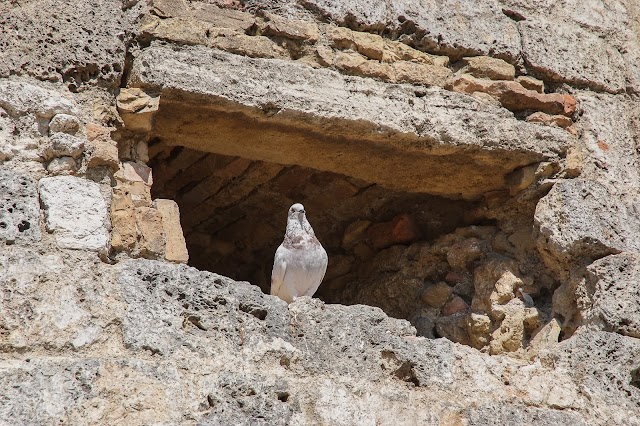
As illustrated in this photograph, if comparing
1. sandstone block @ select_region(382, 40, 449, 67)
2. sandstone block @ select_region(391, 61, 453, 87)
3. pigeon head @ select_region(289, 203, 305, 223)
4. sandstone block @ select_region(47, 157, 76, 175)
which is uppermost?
sandstone block @ select_region(382, 40, 449, 67)

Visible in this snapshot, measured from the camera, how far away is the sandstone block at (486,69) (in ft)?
11.8

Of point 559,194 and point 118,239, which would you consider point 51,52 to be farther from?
point 559,194

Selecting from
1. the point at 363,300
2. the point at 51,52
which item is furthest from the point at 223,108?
the point at 363,300

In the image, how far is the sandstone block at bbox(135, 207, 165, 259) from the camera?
2.88m

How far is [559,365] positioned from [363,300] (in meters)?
1.06

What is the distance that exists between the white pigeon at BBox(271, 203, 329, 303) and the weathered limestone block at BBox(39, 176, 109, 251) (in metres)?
0.82

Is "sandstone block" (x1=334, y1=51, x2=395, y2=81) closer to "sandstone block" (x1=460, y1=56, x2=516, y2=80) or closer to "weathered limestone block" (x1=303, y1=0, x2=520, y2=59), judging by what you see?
"weathered limestone block" (x1=303, y1=0, x2=520, y2=59)

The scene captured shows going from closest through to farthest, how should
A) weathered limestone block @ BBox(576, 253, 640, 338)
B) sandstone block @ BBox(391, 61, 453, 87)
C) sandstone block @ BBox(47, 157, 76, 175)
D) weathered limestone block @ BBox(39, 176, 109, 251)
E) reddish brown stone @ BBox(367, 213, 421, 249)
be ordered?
1. weathered limestone block @ BBox(39, 176, 109, 251)
2. sandstone block @ BBox(47, 157, 76, 175)
3. weathered limestone block @ BBox(576, 253, 640, 338)
4. sandstone block @ BBox(391, 61, 453, 87)
5. reddish brown stone @ BBox(367, 213, 421, 249)

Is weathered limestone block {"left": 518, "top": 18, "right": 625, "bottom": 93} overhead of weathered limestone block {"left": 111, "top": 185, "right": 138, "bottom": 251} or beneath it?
overhead

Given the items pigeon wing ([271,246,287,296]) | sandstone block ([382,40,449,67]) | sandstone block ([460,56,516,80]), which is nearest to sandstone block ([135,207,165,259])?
pigeon wing ([271,246,287,296])

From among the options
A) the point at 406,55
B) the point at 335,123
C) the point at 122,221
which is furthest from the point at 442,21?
the point at 122,221

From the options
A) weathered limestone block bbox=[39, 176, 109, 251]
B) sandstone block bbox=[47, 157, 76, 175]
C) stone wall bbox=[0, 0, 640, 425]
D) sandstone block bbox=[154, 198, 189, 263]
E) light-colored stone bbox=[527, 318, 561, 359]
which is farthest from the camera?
light-colored stone bbox=[527, 318, 561, 359]

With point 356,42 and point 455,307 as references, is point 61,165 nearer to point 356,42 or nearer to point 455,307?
point 356,42

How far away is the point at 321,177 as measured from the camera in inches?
153
